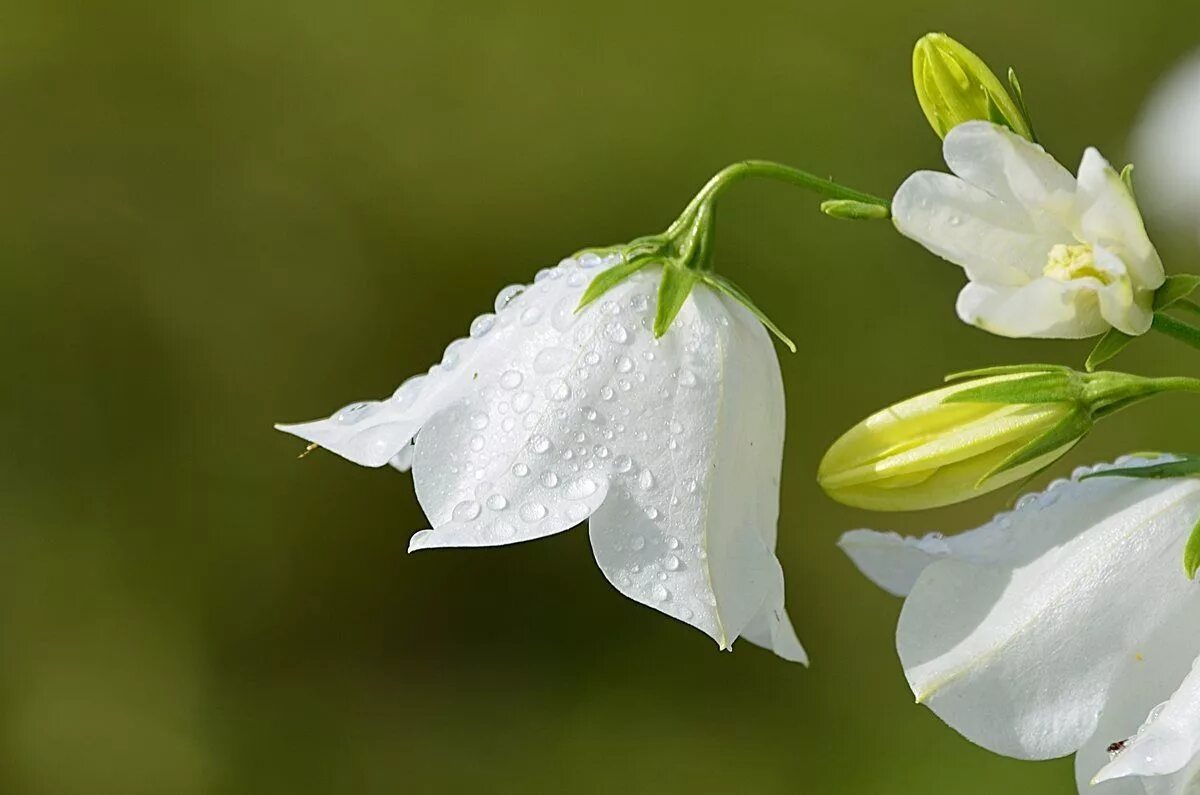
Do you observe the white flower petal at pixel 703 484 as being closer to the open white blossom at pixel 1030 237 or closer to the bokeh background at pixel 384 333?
the open white blossom at pixel 1030 237

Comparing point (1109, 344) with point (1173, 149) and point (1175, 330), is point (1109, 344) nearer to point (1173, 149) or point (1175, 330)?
point (1175, 330)

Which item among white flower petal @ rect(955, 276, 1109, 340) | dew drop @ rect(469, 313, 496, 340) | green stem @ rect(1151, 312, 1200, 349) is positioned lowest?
green stem @ rect(1151, 312, 1200, 349)

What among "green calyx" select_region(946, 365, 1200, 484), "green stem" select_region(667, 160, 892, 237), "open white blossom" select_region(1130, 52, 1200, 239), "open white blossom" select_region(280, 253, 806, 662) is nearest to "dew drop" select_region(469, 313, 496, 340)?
"open white blossom" select_region(280, 253, 806, 662)

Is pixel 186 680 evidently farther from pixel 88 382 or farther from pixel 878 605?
pixel 878 605

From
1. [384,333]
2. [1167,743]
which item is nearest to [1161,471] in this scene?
[1167,743]

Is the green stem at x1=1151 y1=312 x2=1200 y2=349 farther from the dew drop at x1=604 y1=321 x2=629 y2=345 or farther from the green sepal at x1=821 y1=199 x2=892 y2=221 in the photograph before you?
the dew drop at x1=604 y1=321 x2=629 y2=345

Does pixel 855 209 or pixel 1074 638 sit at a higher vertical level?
pixel 855 209

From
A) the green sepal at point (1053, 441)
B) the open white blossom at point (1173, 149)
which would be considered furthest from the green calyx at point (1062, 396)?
the open white blossom at point (1173, 149)
